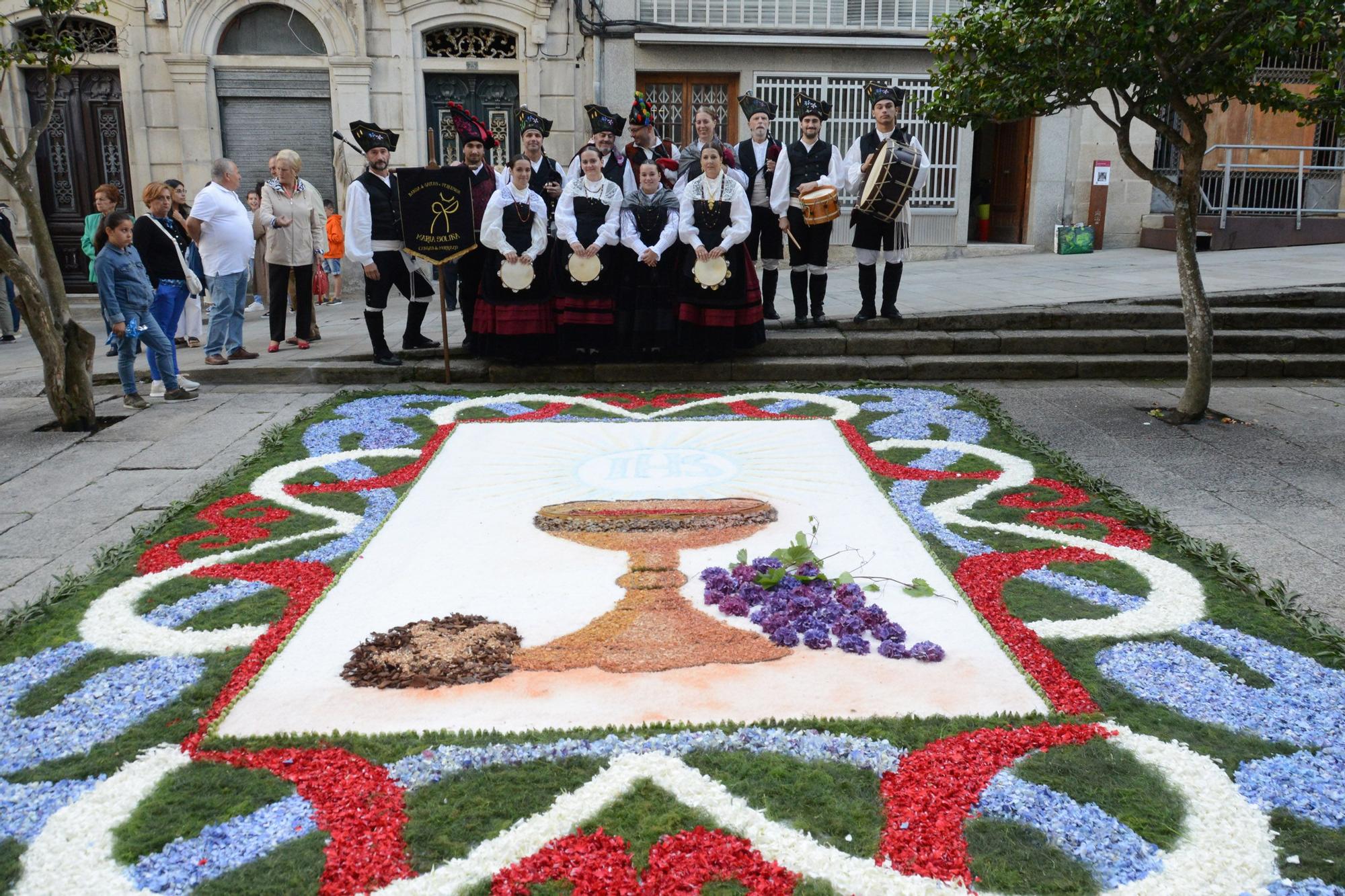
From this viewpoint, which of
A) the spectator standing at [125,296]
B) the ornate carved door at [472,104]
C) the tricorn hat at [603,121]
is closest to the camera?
the spectator standing at [125,296]

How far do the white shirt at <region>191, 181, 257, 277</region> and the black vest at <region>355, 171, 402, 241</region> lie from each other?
1284 mm

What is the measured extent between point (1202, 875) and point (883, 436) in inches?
176

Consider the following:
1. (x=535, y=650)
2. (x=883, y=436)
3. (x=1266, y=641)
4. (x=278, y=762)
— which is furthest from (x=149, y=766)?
(x=883, y=436)

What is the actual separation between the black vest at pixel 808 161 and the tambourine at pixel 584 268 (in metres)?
1.94

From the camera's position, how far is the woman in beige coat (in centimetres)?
965

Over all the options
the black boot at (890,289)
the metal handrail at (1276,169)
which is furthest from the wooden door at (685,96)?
the metal handrail at (1276,169)

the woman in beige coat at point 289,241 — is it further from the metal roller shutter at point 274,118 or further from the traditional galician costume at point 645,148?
the metal roller shutter at point 274,118

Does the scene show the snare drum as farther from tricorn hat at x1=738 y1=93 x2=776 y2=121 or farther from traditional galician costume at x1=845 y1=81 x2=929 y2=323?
tricorn hat at x1=738 y1=93 x2=776 y2=121

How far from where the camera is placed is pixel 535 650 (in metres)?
4.06

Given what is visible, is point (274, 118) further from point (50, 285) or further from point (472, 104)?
point (50, 285)

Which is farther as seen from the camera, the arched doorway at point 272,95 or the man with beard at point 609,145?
the arched doorway at point 272,95

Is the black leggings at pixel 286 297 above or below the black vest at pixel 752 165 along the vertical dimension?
below

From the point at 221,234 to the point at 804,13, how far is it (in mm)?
9086

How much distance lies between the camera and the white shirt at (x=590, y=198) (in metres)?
8.49
